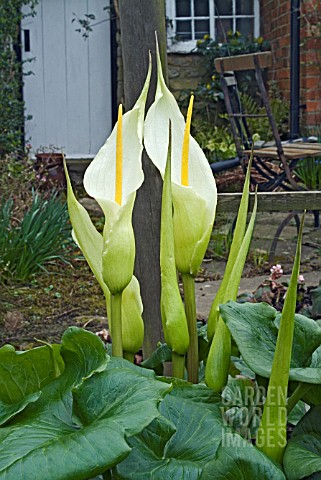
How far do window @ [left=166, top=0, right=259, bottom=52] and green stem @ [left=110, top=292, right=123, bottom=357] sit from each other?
7.56 meters

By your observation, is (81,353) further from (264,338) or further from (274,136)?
(274,136)

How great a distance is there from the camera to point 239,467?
73 centimetres

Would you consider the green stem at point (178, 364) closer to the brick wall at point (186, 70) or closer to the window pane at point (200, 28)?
the brick wall at point (186, 70)

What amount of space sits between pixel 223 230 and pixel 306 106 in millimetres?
2419

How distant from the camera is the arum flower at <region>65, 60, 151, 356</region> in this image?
3.14 ft

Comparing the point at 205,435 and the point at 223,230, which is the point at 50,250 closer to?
the point at 223,230

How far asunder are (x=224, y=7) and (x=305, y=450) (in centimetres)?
795

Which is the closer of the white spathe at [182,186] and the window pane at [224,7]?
the white spathe at [182,186]

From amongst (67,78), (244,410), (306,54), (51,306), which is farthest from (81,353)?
(67,78)

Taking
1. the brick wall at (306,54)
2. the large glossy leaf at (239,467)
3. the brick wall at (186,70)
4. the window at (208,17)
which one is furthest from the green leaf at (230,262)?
the window at (208,17)

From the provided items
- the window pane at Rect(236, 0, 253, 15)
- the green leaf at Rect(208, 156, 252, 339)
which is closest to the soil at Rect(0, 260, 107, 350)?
the green leaf at Rect(208, 156, 252, 339)

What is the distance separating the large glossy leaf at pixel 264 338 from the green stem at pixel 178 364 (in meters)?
0.12

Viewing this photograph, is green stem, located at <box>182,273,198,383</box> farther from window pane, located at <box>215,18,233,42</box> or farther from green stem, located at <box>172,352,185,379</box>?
window pane, located at <box>215,18,233,42</box>

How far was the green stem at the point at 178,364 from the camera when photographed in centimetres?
100
